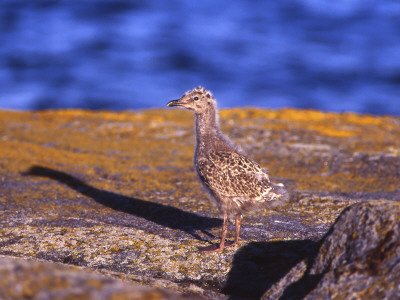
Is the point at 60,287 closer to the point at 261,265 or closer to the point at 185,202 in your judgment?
the point at 261,265

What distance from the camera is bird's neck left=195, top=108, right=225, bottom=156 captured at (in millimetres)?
6750

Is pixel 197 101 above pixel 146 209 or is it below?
above

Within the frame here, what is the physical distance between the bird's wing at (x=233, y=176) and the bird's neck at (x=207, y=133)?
0.28m

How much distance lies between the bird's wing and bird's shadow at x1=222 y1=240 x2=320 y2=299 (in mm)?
767

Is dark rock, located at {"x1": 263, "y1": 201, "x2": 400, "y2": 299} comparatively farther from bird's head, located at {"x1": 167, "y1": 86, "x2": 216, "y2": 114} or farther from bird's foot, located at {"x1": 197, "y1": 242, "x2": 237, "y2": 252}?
bird's head, located at {"x1": 167, "y1": 86, "x2": 216, "y2": 114}

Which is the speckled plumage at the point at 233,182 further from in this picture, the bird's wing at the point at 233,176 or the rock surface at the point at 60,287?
the rock surface at the point at 60,287

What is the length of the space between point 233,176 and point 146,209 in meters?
1.47

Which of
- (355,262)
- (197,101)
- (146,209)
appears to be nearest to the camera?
(355,262)

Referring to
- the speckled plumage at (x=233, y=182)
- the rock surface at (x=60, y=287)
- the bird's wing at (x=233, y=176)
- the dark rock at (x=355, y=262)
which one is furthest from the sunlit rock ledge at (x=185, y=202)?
the rock surface at (x=60, y=287)

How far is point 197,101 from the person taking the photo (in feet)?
23.7

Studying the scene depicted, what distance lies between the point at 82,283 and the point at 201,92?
4.81 m

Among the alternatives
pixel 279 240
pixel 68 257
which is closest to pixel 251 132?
pixel 279 240

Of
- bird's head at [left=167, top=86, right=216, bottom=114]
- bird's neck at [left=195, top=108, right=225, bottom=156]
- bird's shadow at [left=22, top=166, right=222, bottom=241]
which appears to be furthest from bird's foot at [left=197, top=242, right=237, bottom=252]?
bird's head at [left=167, top=86, right=216, bottom=114]

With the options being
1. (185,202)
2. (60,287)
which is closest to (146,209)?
(185,202)
